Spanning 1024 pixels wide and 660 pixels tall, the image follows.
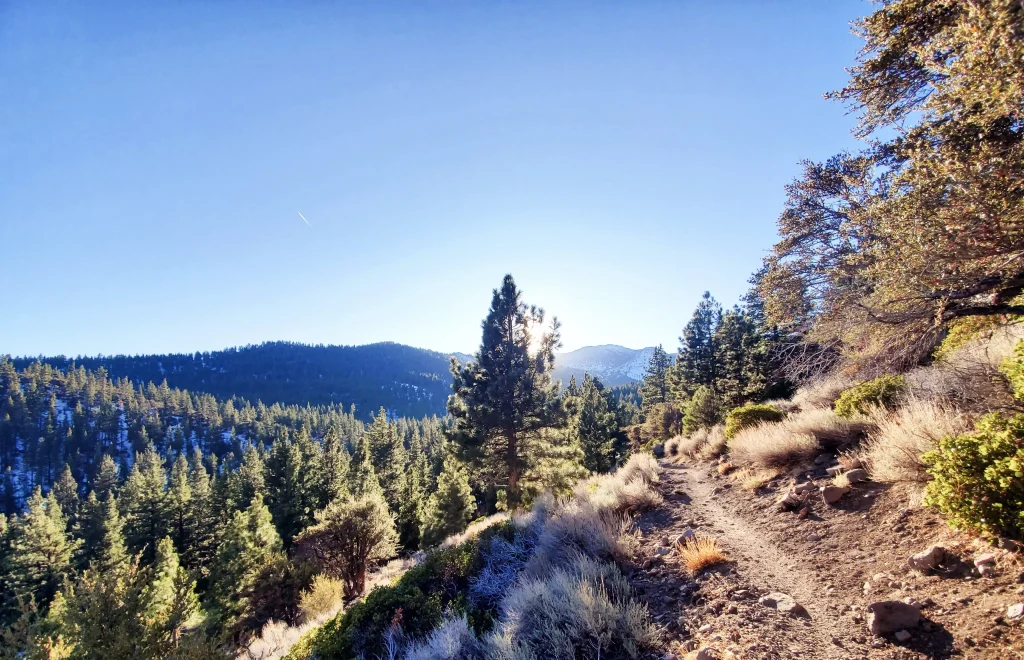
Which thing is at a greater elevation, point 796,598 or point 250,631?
point 796,598

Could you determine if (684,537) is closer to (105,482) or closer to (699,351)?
(699,351)

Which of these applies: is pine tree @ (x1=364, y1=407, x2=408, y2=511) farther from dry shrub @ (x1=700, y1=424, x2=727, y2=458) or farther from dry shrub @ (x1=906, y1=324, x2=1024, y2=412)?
dry shrub @ (x1=906, y1=324, x2=1024, y2=412)

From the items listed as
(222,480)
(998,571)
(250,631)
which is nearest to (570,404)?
(998,571)

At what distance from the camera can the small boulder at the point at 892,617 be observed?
11.1 ft

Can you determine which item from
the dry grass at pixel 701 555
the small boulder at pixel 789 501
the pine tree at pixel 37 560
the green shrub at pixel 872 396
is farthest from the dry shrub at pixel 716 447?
the pine tree at pixel 37 560

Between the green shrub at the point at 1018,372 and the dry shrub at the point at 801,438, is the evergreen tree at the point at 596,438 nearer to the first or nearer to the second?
the dry shrub at the point at 801,438

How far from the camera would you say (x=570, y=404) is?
17.2 m

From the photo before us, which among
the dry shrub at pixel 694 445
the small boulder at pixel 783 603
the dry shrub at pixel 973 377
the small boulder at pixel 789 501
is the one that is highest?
the dry shrub at pixel 973 377

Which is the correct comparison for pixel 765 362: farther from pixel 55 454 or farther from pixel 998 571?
pixel 55 454

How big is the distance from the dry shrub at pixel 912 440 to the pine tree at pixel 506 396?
11603 millimetres

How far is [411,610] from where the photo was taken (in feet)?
25.6

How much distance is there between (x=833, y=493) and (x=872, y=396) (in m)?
3.47

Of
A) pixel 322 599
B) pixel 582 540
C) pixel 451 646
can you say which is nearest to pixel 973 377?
pixel 582 540

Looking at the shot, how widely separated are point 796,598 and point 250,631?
98.1ft
